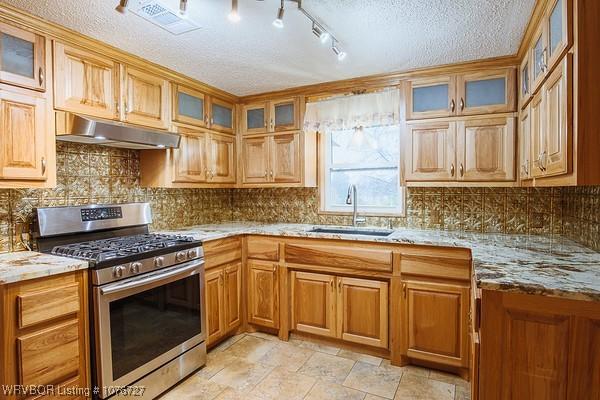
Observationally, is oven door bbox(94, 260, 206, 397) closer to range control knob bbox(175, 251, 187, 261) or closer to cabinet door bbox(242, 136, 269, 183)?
range control knob bbox(175, 251, 187, 261)

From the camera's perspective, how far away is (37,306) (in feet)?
5.21

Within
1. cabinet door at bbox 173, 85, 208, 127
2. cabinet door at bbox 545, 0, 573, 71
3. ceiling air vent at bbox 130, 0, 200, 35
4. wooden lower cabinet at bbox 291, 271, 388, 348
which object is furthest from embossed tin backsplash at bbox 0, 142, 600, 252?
ceiling air vent at bbox 130, 0, 200, 35

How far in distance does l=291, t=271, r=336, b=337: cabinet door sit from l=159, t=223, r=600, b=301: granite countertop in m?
0.36

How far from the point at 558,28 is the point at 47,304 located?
2.60 metres

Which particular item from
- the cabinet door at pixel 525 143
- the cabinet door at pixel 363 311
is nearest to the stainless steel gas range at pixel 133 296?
the cabinet door at pixel 363 311

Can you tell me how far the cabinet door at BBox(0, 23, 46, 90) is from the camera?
1751mm

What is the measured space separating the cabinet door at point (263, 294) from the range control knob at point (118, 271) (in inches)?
46.9

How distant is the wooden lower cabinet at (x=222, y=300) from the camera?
8.41 ft

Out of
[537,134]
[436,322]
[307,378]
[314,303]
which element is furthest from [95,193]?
[537,134]

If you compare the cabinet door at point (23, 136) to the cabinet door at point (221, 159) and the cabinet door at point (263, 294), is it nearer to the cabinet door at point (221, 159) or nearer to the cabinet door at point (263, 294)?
the cabinet door at point (221, 159)

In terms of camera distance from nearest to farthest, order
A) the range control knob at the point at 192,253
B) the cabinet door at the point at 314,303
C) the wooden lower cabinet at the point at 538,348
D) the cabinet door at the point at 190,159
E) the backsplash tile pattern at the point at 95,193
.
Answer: the wooden lower cabinet at the point at 538,348
the backsplash tile pattern at the point at 95,193
the range control knob at the point at 192,253
the cabinet door at the point at 314,303
the cabinet door at the point at 190,159

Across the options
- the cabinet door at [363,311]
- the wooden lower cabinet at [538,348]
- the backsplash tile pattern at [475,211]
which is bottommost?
the cabinet door at [363,311]

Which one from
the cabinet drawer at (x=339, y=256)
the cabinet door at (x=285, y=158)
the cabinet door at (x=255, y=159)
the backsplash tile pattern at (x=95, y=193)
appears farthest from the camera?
the cabinet door at (x=255, y=159)

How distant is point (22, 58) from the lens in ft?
5.98
